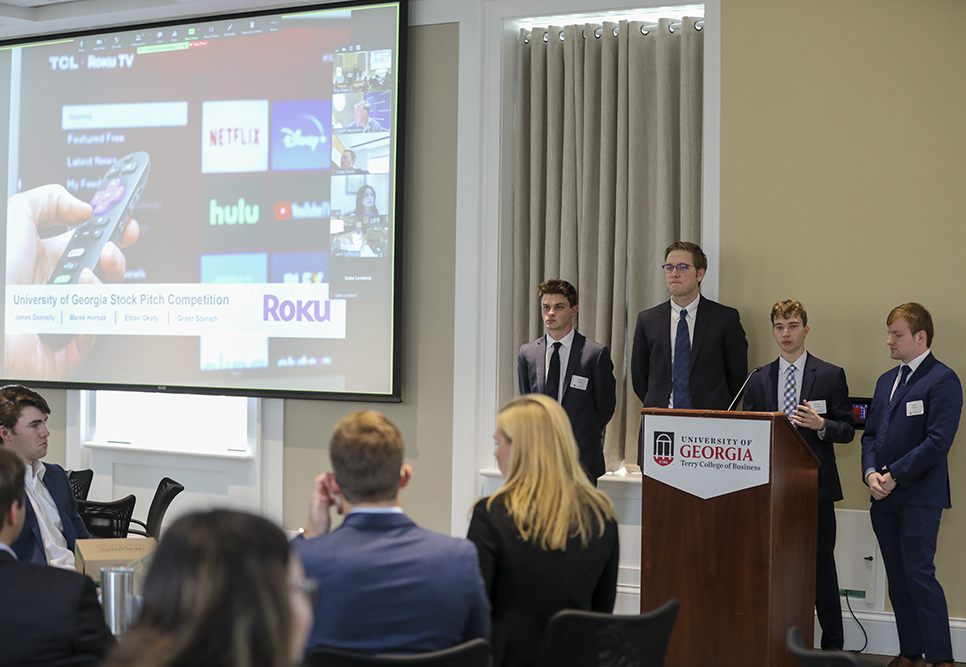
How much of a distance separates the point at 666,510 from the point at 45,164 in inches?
193

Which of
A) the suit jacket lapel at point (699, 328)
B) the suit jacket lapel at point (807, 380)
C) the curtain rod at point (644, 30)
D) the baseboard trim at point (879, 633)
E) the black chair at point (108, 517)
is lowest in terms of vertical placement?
the baseboard trim at point (879, 633)

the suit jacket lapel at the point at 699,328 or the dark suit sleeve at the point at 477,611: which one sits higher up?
the suit jacket lapel at the point at 699,328

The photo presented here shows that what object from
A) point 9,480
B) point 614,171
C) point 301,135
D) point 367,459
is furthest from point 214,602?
point 301,135

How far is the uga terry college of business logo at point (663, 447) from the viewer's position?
11.8ft

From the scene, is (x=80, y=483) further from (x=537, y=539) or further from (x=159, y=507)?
(x=537, y=539)

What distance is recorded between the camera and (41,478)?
10.6ft

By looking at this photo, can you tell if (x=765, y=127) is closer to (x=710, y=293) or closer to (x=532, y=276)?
(x=710, y=293)

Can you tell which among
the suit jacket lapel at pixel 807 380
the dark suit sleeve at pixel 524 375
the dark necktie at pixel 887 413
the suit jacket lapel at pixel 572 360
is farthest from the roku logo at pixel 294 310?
the dark necktie at pixel 887 413

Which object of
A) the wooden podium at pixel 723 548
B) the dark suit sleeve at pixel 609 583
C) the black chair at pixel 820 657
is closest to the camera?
the black chair at pixel 820 657

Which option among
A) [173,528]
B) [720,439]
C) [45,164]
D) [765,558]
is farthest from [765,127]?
[45,164]

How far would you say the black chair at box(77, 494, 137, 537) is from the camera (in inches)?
167

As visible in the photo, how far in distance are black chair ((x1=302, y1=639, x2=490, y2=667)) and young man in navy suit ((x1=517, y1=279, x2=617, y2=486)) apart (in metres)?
2.95

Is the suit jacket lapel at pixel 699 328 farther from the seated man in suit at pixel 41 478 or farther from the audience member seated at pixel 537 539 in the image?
the seated man in suit at pixel 41 478

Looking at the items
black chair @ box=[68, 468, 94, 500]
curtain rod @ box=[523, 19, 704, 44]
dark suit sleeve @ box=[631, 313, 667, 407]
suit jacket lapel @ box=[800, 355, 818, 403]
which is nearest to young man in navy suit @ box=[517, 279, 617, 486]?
dark suit sleeve @ box=[631, 313, 667, 407]
